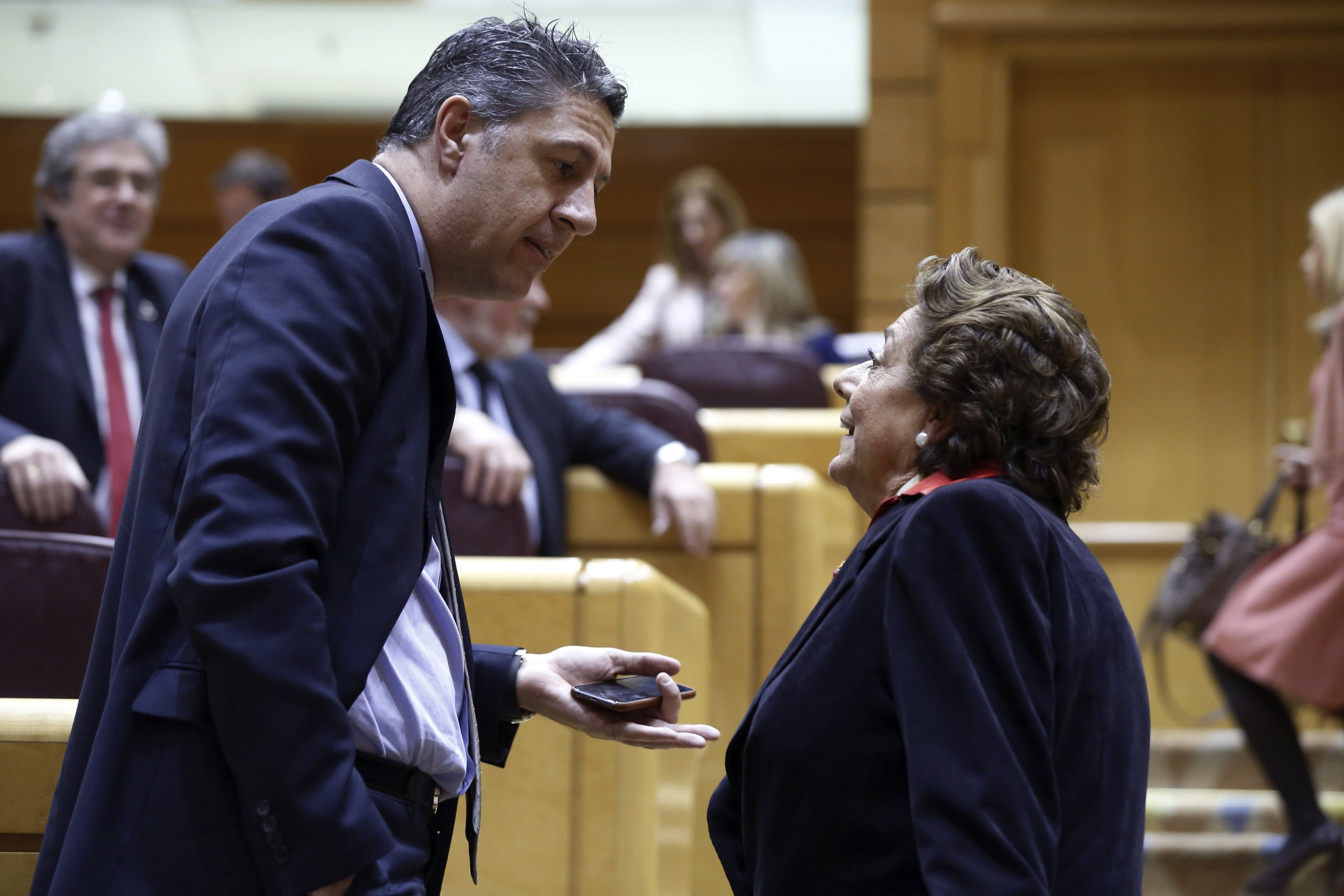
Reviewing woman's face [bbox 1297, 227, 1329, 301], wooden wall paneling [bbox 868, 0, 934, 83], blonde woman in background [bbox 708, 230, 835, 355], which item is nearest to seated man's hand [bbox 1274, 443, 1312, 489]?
woman's face [bbox 1297, 227, 1329, 301]

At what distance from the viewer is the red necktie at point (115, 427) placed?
259cm

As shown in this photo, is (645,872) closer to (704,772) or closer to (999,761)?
(704,772)

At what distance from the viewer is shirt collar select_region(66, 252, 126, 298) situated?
2.80 metres

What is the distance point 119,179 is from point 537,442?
1.19m

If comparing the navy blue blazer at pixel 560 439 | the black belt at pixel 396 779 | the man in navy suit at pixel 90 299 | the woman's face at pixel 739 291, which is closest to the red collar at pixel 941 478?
the black belt at pixel 396 779

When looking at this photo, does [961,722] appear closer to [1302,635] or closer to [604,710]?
[604,710]

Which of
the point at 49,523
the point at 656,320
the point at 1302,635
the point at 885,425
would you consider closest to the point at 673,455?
the point at 49,523

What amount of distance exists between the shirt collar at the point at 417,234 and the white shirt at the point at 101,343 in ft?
5.59

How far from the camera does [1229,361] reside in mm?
5051

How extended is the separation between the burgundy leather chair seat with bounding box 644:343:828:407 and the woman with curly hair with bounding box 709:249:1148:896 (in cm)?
229

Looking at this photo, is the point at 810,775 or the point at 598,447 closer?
the point at 810,775

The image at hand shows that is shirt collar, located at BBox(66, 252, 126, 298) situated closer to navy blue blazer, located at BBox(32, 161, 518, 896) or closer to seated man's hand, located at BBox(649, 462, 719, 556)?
seated man's hand, located at BBox(649, 462, 719, 556)

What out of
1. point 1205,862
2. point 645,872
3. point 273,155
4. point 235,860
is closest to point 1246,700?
point 1205,862

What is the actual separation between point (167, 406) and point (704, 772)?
1.56m
